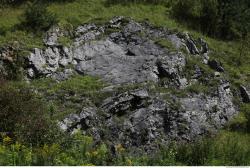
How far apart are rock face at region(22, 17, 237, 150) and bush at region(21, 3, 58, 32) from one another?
693 millimetres

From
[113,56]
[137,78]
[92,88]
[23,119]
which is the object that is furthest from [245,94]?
[23,119]

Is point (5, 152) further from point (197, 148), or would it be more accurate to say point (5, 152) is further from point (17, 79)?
point (17, 79)

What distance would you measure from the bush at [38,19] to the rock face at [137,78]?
69cm

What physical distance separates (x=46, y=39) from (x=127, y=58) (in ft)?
14.8

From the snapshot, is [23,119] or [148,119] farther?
[148,119]

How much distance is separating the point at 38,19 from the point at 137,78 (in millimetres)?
6673

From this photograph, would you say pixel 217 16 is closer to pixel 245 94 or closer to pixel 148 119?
pixel 245 94

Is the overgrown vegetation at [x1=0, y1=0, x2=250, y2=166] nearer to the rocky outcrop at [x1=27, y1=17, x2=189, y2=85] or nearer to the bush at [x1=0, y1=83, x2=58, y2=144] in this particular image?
the bush at [x1=0, y1=83, x2=58, y2=144]

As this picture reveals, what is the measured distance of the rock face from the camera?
70.1 feet

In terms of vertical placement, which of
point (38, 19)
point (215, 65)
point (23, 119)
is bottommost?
point (215, 65)

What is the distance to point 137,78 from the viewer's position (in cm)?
2488

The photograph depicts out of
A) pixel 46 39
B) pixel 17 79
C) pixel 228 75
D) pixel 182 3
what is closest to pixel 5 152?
pixel 17 79

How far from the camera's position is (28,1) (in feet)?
102

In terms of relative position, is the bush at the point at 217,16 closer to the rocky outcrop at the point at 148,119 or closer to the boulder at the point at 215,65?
the boulder at the point at 215,65
